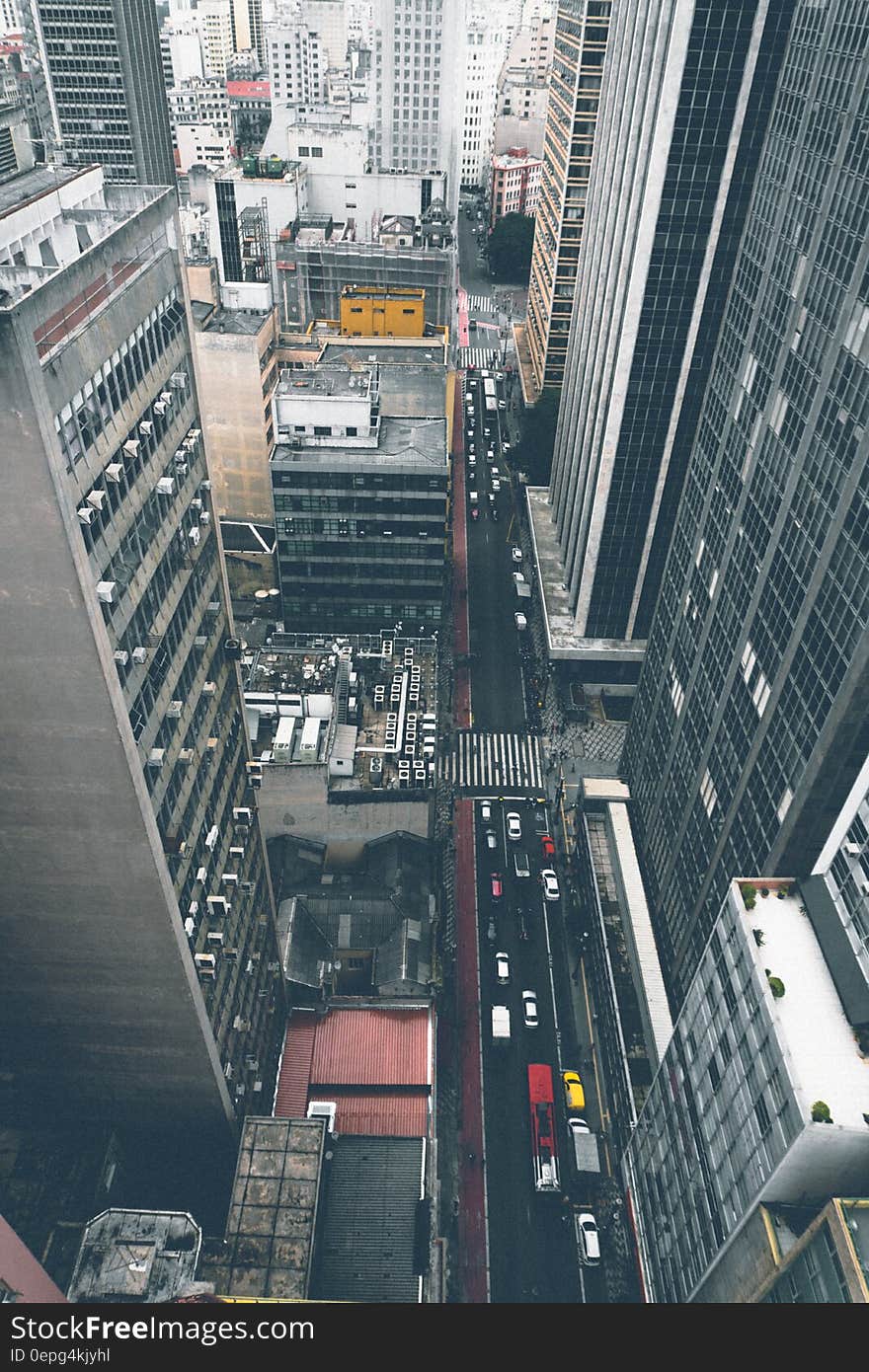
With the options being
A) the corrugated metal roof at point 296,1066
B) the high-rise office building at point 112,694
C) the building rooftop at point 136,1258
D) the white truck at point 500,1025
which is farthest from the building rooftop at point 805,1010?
the corrugated metal roof at point 296,1066

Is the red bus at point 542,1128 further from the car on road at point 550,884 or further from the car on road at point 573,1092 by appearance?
the car on road at point 550,884

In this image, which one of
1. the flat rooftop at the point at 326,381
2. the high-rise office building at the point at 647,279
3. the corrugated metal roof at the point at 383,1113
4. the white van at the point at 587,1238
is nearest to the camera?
the white van at the point at 587,1238

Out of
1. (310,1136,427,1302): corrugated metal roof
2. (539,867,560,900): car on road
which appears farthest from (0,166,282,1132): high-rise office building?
(539,867,560,900): car on road

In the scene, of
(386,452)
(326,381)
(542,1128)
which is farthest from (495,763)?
(326,381)

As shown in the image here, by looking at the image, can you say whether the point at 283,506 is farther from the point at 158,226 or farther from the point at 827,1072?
the point at 827,1072

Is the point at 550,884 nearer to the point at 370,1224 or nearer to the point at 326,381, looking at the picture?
the point at 370,1224
